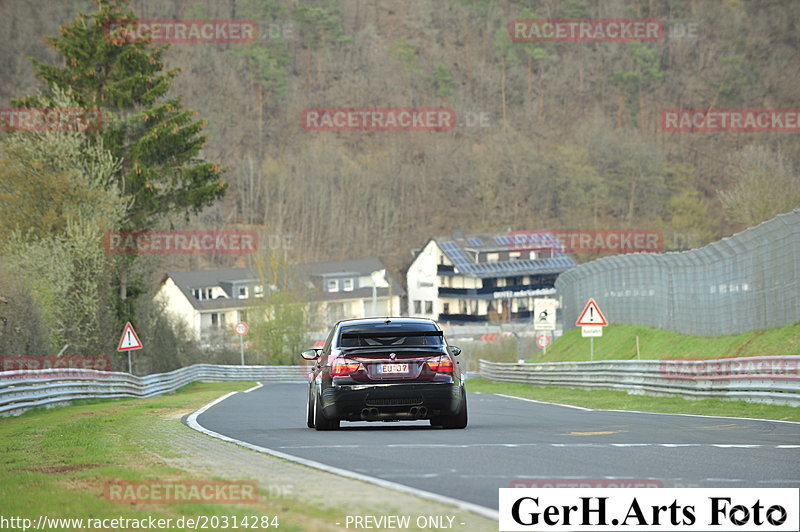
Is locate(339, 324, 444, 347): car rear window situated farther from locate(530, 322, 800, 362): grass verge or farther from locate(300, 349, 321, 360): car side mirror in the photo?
locate(530, 322, 800, 362): grass verge

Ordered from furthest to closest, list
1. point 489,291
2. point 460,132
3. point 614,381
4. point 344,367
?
point 460,132
point 489,291
point 614,381
point 344,367

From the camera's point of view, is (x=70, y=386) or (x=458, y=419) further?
(x=70, y=386)

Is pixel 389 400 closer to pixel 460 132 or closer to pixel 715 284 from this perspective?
pixel 715 284

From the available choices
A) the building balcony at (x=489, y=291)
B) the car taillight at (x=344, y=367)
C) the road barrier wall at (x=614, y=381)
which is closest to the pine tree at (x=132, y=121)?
the road barrier wall at (x=614, y=381)

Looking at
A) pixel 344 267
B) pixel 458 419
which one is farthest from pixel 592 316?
pixel 344 267

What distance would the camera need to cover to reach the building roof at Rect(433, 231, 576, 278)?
125 meters

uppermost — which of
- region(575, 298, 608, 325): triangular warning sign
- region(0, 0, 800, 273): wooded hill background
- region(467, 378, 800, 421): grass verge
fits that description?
region(0, 0, 800, 273): wooded hill background

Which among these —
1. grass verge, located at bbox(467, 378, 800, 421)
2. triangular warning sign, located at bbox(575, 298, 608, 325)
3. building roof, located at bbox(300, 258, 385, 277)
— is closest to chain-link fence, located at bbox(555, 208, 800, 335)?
triangular warning sign, located at bbox(575, 298, 608, 325)

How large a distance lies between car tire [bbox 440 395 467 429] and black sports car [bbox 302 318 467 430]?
0.18 ft

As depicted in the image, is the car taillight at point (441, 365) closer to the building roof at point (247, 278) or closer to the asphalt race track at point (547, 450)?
the asphalt race track at point (547, 450)

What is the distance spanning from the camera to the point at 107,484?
10.5 metres

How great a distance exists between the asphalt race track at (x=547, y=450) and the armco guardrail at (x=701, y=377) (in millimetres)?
3237

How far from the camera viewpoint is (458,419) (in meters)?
16.8

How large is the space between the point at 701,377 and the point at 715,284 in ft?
21.5
